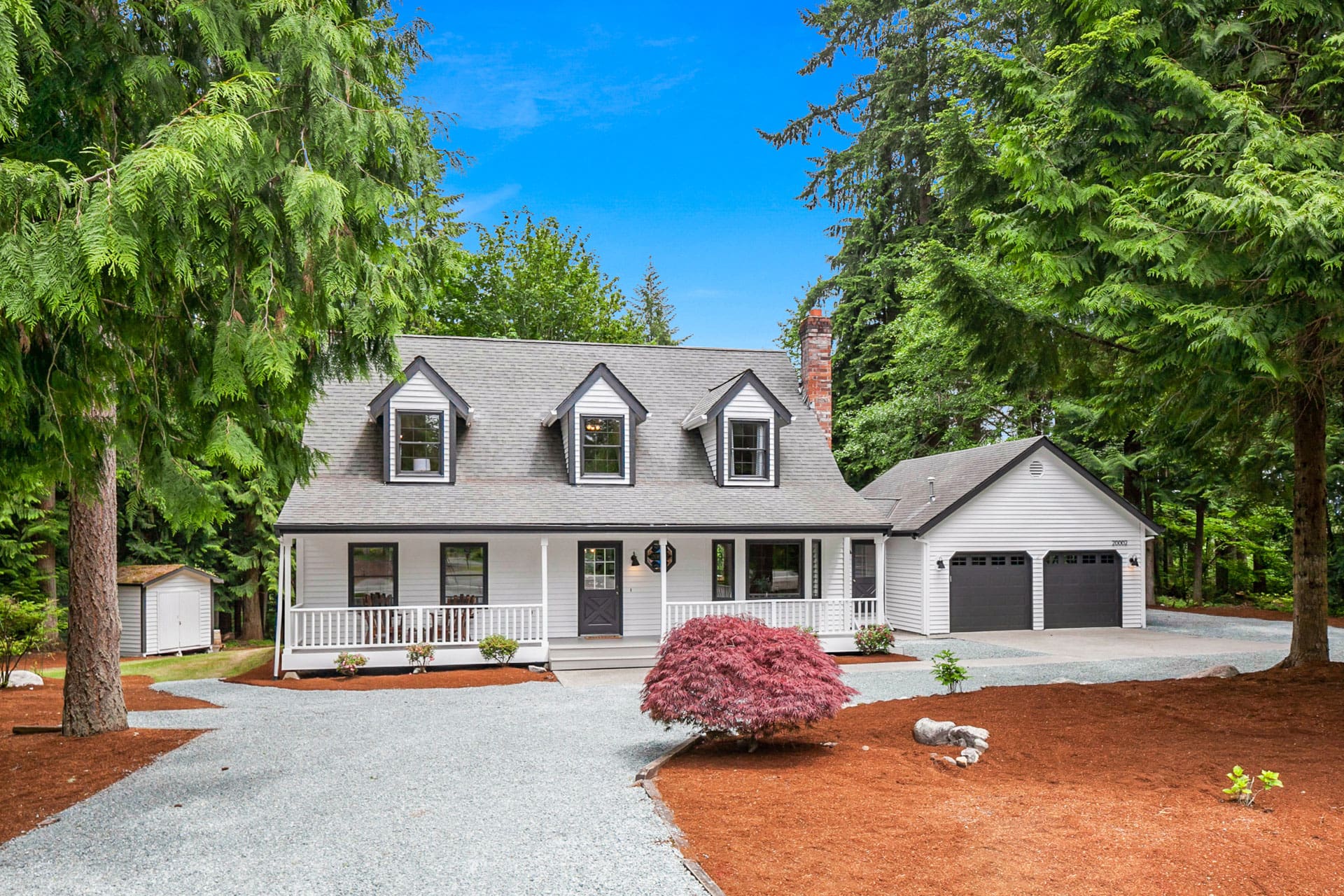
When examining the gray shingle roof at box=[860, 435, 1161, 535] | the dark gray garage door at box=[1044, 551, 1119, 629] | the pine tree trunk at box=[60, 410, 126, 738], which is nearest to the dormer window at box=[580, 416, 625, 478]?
the gray shingle roof at box=[860, 435, 1161, 535]

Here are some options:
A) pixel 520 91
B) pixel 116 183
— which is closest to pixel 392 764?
pixel 116 183

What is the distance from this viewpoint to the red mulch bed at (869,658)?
15.7 m

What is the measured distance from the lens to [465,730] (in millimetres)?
9914

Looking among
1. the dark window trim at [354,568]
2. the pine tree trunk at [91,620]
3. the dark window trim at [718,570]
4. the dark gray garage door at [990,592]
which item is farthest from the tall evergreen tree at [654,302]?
the pine tree trunk at [91,620]

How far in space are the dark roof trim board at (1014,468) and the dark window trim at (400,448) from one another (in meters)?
10.7

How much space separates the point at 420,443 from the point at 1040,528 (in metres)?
14.3

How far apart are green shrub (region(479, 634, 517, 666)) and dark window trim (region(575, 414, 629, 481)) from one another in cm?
393

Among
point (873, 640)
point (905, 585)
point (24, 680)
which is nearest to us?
point (24, 680)

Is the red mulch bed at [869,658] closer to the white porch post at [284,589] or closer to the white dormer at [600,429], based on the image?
the white dormer at [600,429]

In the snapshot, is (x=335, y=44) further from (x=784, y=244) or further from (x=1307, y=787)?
(x=784, y=244)

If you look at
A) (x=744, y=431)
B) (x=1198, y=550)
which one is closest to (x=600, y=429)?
(x=744, y=431)

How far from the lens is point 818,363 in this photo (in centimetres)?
2019

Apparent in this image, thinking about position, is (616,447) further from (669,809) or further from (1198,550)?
(1198,550)

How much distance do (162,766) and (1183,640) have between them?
61.7 ft
